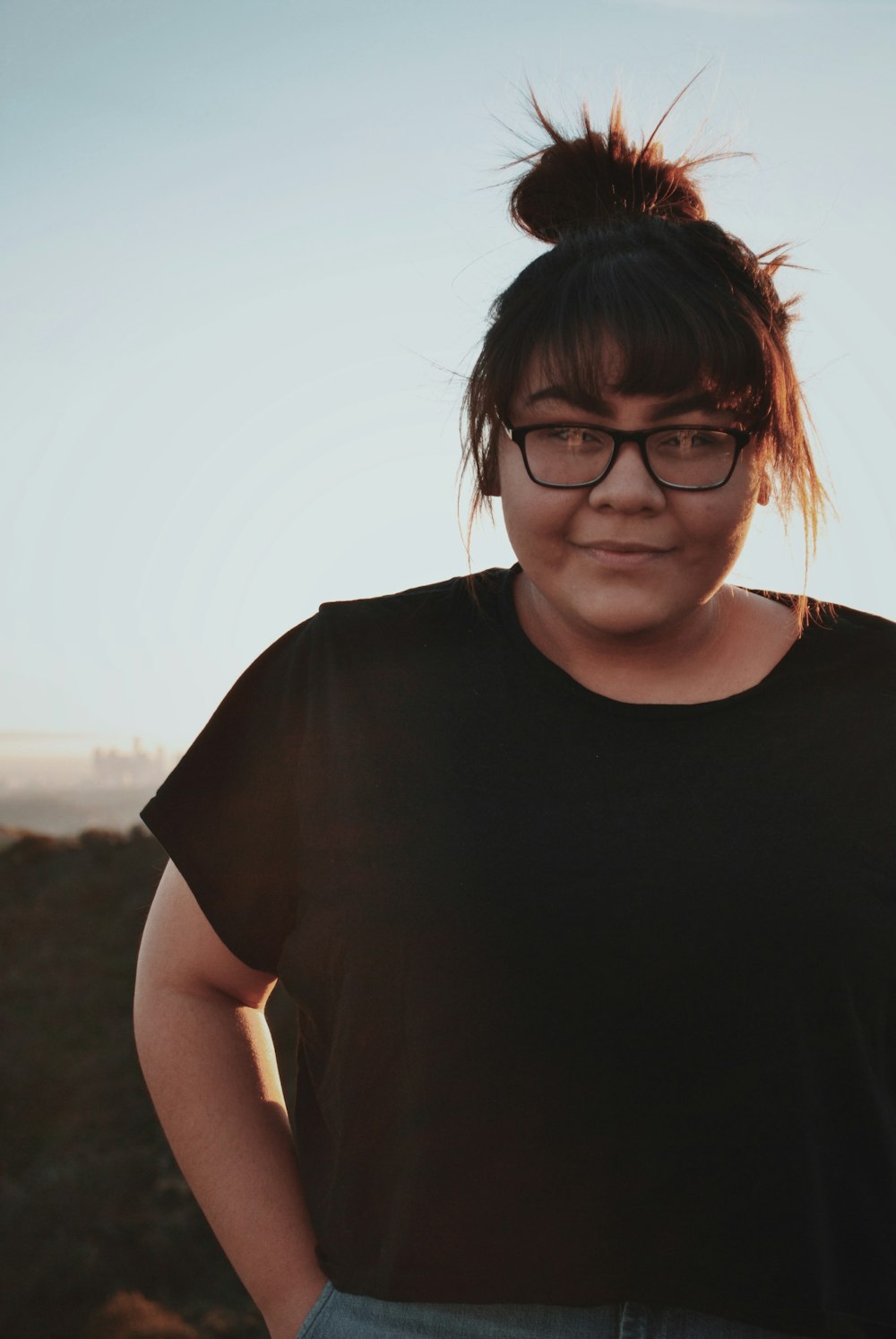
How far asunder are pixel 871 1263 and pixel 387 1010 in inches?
25.6

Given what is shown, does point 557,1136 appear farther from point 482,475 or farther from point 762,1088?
point 482,475

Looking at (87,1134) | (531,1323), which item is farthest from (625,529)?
(87,1134)

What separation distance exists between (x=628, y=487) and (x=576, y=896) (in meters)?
0.49

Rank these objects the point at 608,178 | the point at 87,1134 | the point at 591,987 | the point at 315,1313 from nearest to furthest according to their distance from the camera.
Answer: the point at 591,987 → the point at 315,1313 → the point at 608,178 → the point at 87,1134

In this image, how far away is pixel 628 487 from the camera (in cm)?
132

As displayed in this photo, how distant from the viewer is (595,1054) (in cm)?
127

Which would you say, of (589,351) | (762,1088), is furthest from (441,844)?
(589,351)

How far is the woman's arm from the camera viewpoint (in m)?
1.49

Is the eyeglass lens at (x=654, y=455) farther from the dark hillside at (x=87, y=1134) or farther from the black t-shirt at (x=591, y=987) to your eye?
the dark hillside at (x=87, y=1134)

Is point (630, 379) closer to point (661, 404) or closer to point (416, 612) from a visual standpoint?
point (661, 404)

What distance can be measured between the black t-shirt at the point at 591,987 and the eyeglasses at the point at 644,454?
0.79 feet

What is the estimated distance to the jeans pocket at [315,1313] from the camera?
139cm

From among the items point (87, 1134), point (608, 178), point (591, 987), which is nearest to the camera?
point (591, 987)

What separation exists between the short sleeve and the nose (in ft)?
1.50
